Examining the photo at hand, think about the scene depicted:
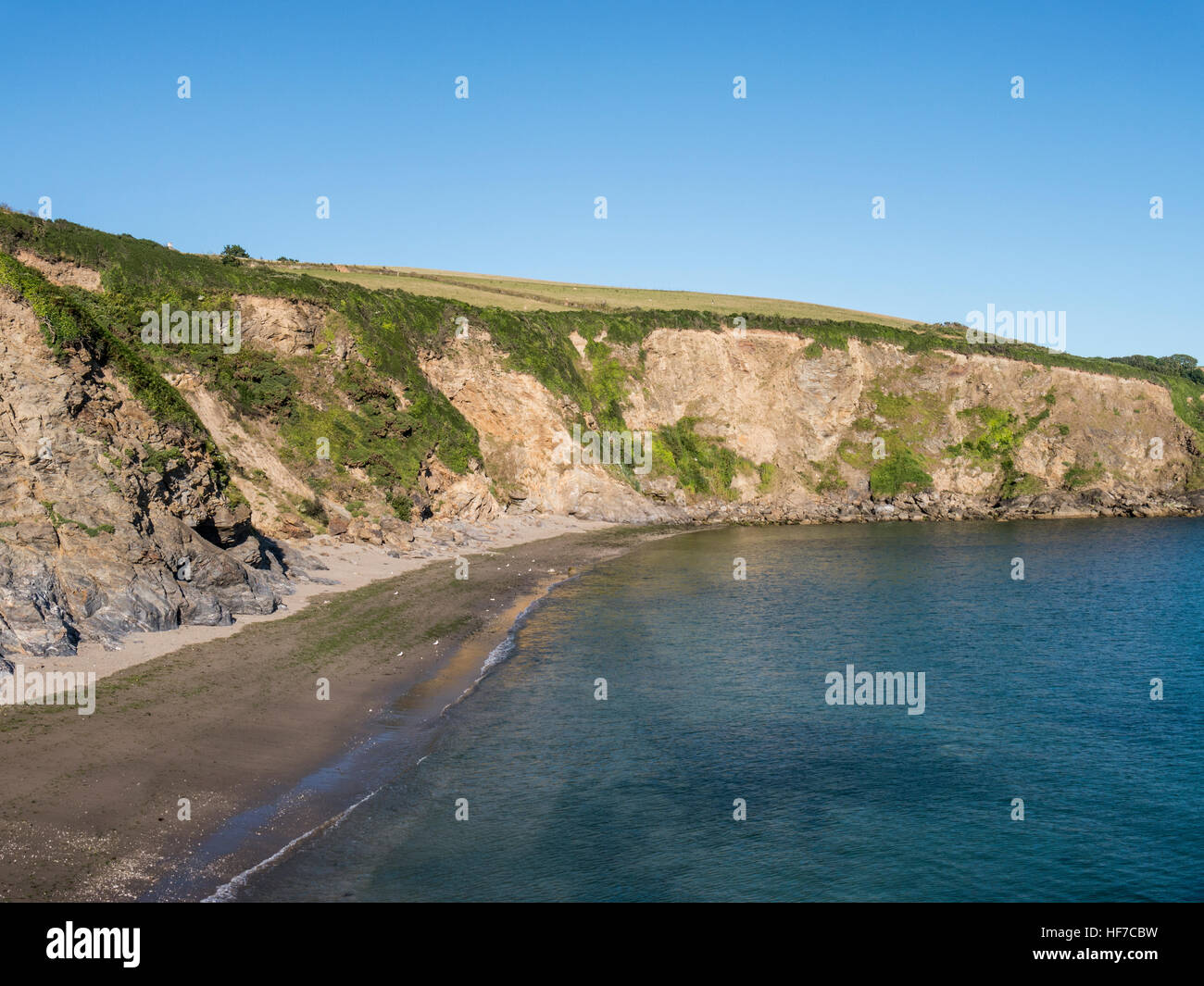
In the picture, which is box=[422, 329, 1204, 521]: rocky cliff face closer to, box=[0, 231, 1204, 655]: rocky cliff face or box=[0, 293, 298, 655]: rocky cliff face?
box=[0, 231, 1204, 655]: rocky cliff face

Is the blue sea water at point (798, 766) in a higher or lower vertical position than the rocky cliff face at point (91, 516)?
lower

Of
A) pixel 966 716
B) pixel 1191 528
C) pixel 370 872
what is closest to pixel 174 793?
pixel 370 872

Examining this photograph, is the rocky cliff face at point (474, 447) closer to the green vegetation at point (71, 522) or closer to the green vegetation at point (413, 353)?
the green vegetation at point (71, 522)

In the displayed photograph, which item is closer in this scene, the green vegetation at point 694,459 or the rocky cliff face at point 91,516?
the rocky cliff face at point 91,516

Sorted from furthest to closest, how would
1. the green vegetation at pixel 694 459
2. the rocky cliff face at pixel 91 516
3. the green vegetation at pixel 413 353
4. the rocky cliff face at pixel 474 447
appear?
the green vegetation at pixel 694 459
the green vegetation at pixel 413 353
the rocky cliff face at pixel 474 447
the rocky cliff face at pixel 91 516

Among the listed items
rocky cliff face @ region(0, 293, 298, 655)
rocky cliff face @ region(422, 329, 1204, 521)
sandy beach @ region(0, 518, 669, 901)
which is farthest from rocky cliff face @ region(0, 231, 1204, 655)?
sandy beach @ region(0, 518, 669, 901)

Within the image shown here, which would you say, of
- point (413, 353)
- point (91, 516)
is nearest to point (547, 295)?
point (413, 353)

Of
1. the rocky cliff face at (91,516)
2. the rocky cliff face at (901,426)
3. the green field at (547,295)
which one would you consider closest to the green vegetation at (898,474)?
the rocky cliff face at (901,426)
